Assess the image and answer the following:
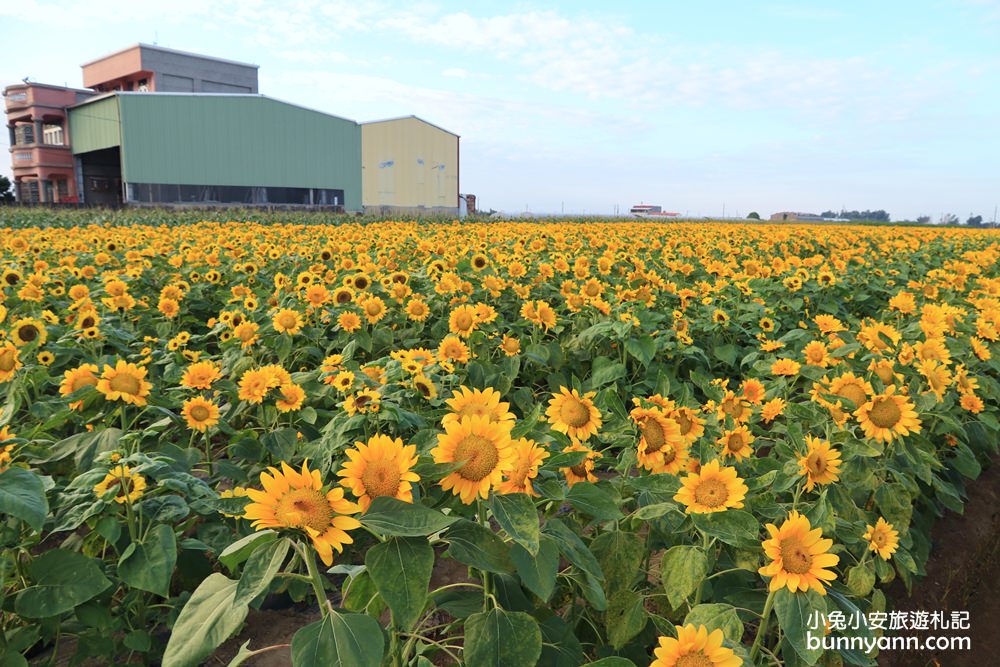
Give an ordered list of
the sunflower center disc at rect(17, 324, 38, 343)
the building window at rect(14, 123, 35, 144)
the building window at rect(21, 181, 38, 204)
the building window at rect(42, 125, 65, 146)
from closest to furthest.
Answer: the sunflower center disc at rect(17, 324, 38, 343)
the building window at rect(42, 125, 65, 146)
the building window at rect(14, 123, 35, 144)
the building window at rect(21, 181, 38, 204)

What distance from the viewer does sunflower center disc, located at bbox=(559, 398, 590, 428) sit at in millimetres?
1969

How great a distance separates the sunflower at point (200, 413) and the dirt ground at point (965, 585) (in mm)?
3176

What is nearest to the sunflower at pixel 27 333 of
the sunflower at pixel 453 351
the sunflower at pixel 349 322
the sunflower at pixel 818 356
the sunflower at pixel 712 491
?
the sunflower at pixel 349 322

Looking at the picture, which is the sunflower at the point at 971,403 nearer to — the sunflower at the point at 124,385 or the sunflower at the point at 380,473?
the sunflower at the point at 380,473

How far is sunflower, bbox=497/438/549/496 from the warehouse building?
128 ft

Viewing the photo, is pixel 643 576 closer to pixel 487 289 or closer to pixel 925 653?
pixel 925 653

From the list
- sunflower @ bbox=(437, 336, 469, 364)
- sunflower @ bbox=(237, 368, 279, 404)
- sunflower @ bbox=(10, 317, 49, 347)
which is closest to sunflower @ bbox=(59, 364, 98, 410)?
sunflower @ bbox=(237, 368, 279, 404)

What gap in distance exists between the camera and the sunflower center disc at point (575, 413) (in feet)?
6.46

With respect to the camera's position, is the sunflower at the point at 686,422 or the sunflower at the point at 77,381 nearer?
the sunflower at the point at 686,422

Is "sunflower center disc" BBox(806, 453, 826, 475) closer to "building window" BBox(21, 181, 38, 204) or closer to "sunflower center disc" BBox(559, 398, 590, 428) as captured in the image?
"sunflower center disc" BBox(559, 398, 590, 428)

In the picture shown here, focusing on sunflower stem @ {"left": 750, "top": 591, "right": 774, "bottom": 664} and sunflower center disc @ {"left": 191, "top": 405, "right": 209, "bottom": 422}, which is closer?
sunflower stem @ {"left": 750, "top": 591, "right": 774, "bottom": 664}

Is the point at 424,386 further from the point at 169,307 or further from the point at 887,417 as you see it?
the point at 169,307

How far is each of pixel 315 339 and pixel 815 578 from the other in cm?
349

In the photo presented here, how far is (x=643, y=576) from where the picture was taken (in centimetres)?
192
